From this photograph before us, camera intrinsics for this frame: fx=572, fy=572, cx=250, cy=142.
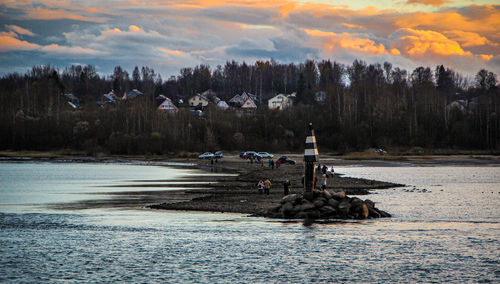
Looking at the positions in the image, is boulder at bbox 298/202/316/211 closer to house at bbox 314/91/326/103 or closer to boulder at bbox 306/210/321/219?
boulder at bbox 306/210/321/219

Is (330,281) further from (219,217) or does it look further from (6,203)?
(6,203)

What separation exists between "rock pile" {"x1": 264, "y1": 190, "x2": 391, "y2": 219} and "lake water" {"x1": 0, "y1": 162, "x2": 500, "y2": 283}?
122 centimetres

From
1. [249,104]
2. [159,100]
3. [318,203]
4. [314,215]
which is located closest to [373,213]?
[318,203]

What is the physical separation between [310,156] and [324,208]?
3.04m

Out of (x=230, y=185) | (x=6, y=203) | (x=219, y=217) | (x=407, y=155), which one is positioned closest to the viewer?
(x=219, y=217)

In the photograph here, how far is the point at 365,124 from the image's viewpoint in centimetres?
13325

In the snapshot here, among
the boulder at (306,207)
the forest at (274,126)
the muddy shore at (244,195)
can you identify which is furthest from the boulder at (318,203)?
the forest at (274,126)

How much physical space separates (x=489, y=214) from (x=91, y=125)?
116894mm

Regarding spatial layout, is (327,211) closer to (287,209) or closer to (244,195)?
(287,209)

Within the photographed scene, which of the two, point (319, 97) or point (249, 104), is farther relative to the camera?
point (249, 104)

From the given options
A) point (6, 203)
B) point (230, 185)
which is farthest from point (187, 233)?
point (230, 185)

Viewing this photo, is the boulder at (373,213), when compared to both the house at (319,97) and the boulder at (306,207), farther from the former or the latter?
the house at (319,97)

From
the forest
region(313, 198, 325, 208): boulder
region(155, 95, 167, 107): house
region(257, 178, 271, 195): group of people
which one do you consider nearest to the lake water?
region(313, 198, 325, 208): boulder

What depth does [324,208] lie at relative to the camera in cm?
3156
